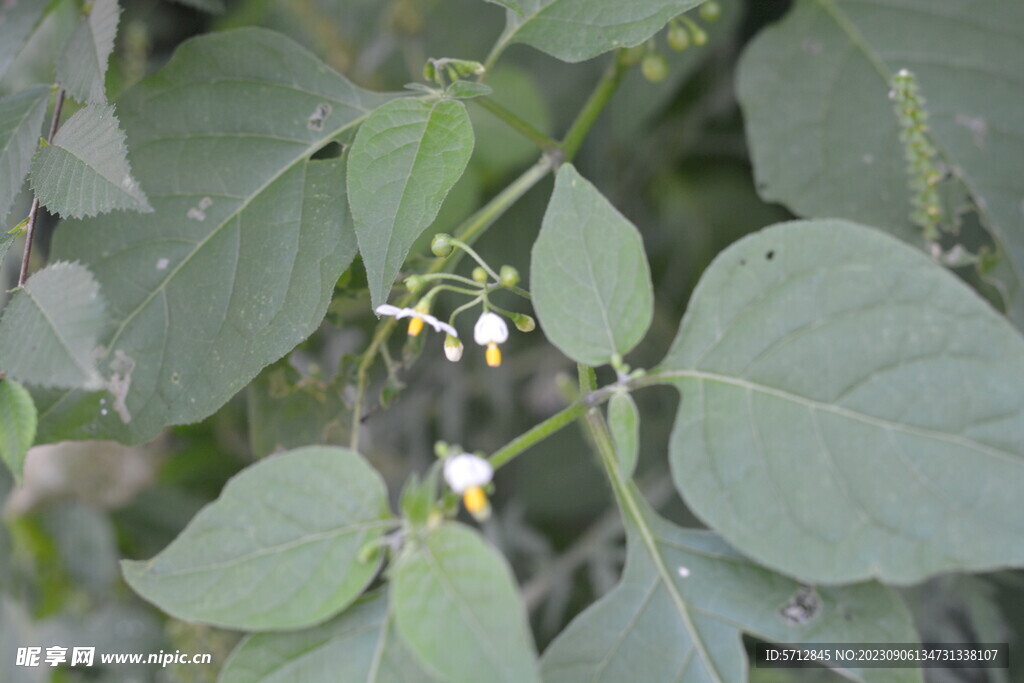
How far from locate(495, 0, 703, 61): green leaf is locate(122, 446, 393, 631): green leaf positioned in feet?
1.51

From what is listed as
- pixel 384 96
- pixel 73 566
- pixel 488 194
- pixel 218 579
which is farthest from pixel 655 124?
pixel 73 566

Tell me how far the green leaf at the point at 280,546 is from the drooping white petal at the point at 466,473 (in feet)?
0.23

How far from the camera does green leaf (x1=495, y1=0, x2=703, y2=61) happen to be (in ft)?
2.58

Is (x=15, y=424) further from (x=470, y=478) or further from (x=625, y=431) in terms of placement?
(x=625, y=431)

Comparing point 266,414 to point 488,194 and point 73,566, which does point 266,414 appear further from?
point 73,566

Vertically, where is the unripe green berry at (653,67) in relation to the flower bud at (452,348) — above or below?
above

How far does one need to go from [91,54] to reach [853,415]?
78cm

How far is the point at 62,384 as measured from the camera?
1.96 feet

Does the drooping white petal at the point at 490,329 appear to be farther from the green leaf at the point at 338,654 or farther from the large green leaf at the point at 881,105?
the large green leaf at the point at 881,105

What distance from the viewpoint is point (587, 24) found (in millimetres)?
828

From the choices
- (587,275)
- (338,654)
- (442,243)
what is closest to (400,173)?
(442,243)

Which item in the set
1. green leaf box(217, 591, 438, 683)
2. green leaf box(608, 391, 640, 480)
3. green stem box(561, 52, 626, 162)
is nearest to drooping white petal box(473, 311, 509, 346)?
green leaf box(608, 391, 640, 480)

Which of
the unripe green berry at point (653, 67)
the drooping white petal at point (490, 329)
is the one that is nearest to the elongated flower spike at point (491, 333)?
the drooping white petal at point (490, 329)

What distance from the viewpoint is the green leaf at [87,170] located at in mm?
681
